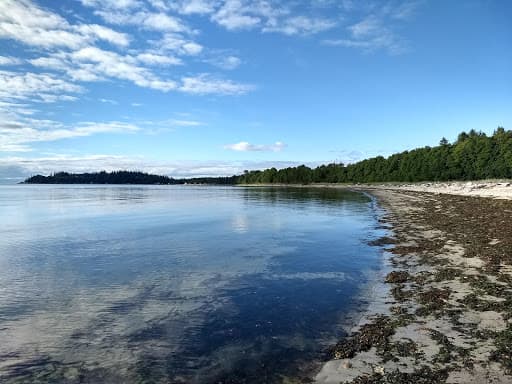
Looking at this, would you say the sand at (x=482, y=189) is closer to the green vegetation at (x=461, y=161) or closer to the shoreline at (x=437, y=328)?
the green vegetation at (x=461, y=161)

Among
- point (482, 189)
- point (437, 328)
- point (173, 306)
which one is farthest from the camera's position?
point (482, 189)

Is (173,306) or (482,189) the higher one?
(482,189)

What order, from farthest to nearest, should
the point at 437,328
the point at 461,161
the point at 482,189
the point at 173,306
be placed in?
the point at 461,161 → the point at 482,189 → the point at 173,306 → the point at 437,328

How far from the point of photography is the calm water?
773 centimetres

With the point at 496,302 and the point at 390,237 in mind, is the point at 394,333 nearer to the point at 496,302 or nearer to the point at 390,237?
the point at 496,302

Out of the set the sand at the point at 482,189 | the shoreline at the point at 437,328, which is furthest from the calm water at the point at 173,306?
the sand at the point at 482,189

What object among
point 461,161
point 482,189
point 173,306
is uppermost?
A: point 461,161

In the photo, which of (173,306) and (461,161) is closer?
(173,306)

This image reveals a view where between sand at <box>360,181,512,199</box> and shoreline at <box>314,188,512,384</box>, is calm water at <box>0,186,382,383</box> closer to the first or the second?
shoreline at <box>314,188,512,384</box>

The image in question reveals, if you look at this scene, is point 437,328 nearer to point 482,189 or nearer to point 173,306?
point 173,306

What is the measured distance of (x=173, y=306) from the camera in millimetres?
11453

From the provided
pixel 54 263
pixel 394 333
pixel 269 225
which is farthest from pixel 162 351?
pixel 269 225

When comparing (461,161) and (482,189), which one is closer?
(482,189)

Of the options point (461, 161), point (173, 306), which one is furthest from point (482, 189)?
point (173, 306)
